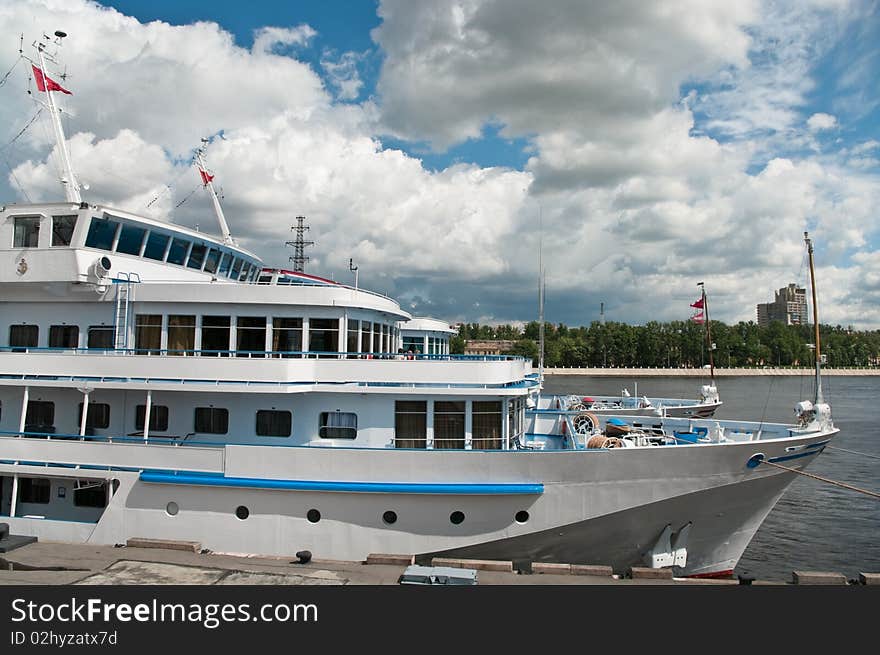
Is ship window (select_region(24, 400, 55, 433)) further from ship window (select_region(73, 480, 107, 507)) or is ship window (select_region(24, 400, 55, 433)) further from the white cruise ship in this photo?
ship window (select_region(73, 480, 107, 507))

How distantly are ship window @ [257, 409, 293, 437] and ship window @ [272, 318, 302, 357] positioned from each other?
1179 mm

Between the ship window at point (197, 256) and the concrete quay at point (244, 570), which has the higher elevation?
the ship window at point (197, 256)

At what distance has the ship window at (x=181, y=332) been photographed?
39.4 feet

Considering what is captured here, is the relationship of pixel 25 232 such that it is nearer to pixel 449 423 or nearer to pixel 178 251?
pixel 178 251

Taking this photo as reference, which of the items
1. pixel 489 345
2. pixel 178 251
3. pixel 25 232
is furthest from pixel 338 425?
pixel 489 345

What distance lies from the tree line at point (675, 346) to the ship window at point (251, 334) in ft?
286

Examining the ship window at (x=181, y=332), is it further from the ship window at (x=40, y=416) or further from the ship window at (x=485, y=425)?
the ship window at (x=485, y=425)

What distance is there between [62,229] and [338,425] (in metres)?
7.19

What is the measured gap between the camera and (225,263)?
595 inches

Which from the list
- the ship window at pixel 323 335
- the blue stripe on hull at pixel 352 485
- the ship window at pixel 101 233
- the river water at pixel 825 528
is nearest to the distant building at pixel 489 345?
the river water at pixel 825 528

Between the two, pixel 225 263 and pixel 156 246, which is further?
pixel 225 263
